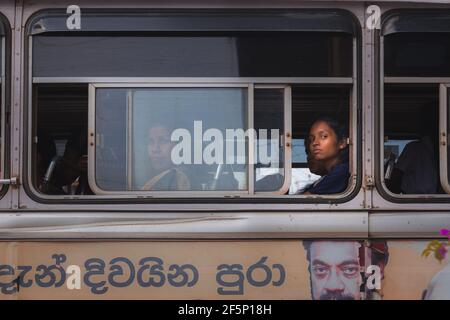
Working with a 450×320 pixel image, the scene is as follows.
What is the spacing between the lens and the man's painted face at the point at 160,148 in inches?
150

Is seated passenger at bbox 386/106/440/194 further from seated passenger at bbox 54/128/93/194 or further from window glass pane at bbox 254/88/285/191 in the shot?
seated passenger at bbox 54/128/93/194

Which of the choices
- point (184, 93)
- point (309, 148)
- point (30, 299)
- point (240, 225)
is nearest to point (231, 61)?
point (184, 93)

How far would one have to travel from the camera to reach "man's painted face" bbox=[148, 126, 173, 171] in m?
3.81

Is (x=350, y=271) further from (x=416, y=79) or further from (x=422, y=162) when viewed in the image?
(x=416, y=79)

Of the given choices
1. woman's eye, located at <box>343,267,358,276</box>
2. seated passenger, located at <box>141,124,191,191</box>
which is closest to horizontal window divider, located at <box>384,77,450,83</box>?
woman's eye, located at <box>343,267,358,276</box>

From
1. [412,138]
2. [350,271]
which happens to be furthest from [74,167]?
[412,138]

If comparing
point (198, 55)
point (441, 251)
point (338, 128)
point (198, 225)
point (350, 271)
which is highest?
point (198, 55)

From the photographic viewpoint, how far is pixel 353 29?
379 centimetres

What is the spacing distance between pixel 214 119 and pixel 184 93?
212 millimetres

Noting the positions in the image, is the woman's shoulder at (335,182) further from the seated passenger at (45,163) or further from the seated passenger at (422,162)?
the seated passenger at (45,163)

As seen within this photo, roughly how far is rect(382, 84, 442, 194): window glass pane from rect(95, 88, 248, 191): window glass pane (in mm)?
790

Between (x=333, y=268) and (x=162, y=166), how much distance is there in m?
1.05

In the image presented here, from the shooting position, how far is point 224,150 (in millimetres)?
3807

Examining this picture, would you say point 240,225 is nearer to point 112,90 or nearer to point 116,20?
point 112,90
